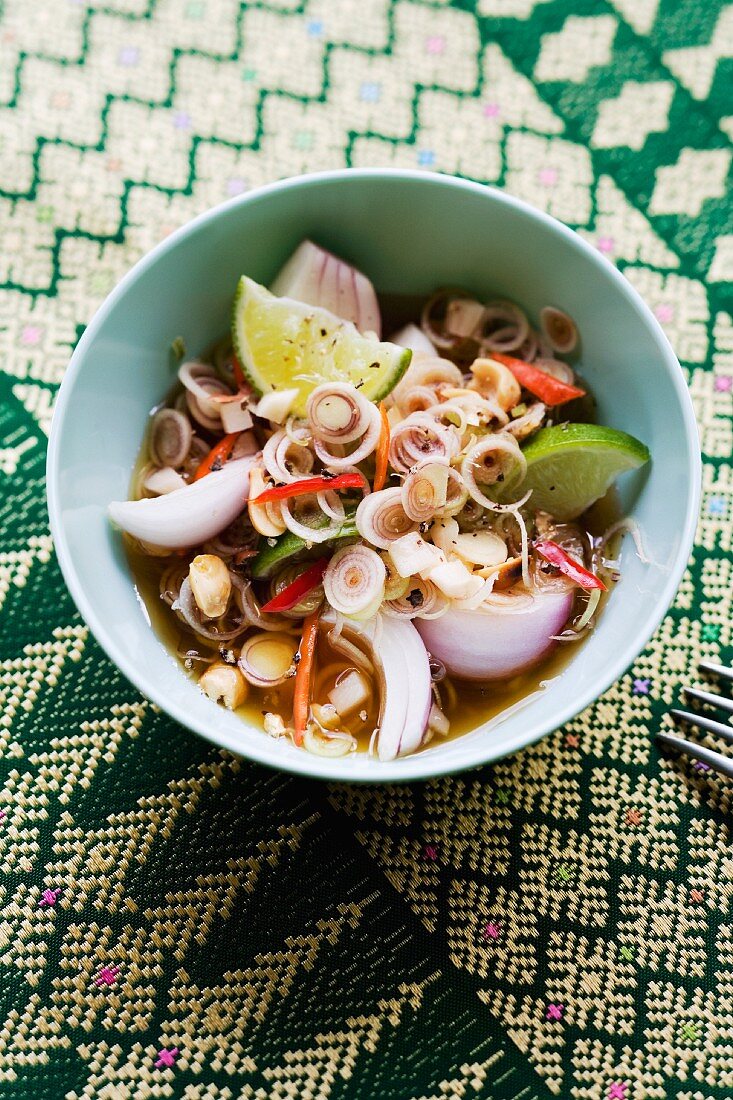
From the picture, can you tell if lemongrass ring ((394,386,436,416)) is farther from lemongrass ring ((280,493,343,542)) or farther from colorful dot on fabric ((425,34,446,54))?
colorful dot on fabric ((425,34,446,54))

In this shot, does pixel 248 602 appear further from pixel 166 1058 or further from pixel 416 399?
pixel 166 1058

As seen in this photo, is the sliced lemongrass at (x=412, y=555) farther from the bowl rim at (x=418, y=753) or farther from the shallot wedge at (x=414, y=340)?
the shallot wedge at (x=414, y=340)

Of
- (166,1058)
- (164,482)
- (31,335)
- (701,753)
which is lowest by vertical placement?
(701,753)

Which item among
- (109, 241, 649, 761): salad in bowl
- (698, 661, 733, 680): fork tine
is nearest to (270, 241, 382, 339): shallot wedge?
(109, 241, 649, 761): salad in bowl

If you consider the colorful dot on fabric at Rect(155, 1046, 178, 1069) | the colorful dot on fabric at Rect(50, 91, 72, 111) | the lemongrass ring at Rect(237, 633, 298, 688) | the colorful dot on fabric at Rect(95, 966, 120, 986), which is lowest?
the colorful dot on fabric at Rect(155, 1046, 178, 1069)

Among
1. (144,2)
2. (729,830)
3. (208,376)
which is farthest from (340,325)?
(729,830)

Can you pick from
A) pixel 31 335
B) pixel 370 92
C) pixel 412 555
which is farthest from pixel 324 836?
pixel 370 92
